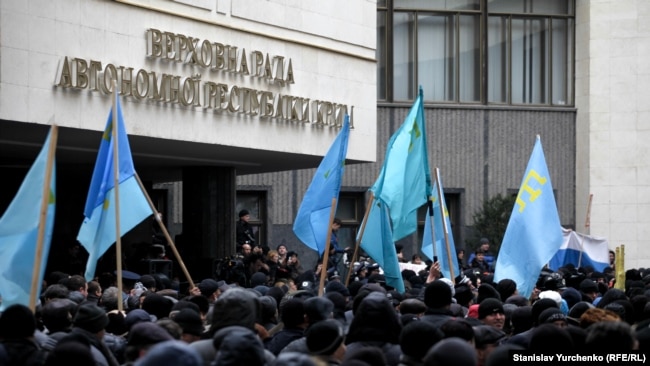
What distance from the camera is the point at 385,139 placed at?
33.0 meters

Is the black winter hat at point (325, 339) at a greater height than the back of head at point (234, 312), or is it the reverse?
the back of head at point (234, 312)

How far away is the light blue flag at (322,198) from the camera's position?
50.5 ft

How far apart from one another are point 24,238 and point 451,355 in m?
4.34

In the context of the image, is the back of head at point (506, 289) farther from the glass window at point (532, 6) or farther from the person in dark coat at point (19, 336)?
the glass window at point (532, 6)

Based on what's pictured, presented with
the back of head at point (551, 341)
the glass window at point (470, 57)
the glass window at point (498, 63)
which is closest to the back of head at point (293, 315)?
the back of head at point (551, 341)

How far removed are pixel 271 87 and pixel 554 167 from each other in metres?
14.5

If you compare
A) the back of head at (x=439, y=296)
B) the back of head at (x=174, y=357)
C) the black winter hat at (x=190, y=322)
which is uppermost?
the back of head at (x=174, y=357)

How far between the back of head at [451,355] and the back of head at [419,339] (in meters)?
1.22

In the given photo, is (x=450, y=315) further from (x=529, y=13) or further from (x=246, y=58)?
(x=529, y=13)

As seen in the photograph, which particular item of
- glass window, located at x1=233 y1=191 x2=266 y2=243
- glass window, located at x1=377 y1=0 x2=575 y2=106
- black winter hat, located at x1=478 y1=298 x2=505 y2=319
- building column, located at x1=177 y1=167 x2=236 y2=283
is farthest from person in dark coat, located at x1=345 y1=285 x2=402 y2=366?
glass window, located at x1=377 y1=0 x2=575 y2=106

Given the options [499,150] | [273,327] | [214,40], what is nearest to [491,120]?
[499,150]

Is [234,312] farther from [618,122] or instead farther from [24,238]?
[618,122]

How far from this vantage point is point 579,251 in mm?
26188

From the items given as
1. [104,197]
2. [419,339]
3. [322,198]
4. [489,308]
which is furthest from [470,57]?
[419,339]
